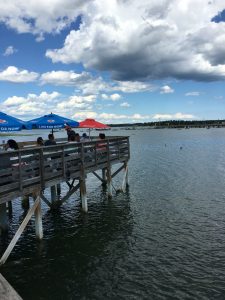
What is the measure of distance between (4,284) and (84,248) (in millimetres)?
6426

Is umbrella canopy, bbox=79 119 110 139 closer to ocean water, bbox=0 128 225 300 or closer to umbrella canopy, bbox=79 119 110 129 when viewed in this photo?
umbrella canopy, bbox=79 119 110 129

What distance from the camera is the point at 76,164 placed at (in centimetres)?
1709

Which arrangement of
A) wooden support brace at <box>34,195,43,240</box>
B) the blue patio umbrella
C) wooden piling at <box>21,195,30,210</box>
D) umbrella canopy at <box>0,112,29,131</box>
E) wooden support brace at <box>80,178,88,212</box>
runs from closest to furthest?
wooden support brace at <box>34,195,43,240</box>, umbrella canopy at <box>0,112,29,131</box>, wooden support brace at <box>80,178,88,212</box>, the blue patio umbrella, wooden piling at <box>21,195,30,210</box>

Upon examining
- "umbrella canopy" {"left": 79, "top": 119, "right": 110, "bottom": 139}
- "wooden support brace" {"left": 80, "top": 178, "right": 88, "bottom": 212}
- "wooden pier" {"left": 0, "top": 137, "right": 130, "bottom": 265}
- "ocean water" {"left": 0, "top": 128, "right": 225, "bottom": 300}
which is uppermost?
"umbrella canopy" {"left": 79, "top": 119, "right": 110, "bottom": 139}

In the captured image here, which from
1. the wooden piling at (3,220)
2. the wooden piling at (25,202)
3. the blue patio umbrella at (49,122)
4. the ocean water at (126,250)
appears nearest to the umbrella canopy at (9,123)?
the blue patio umbrella at (49,122)

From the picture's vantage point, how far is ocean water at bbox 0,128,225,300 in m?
9.92

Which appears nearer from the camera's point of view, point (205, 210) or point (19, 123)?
point (19, 123)

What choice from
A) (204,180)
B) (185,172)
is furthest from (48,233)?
(185,172)

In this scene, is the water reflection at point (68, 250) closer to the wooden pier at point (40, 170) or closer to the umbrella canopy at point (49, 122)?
the wooden pier at point (40, 170)

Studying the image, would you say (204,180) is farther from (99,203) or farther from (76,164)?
(76,164)

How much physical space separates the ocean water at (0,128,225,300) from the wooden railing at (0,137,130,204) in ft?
7.20

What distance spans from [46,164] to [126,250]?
4403mm

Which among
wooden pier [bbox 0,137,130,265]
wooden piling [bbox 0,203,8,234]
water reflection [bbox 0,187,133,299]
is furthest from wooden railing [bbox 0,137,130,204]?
water reflection [bbox 0,187,133,299]

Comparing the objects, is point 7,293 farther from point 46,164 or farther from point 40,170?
point 46,164
